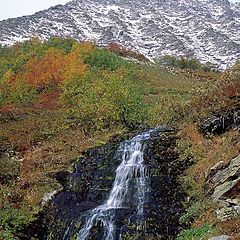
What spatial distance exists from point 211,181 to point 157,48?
177m

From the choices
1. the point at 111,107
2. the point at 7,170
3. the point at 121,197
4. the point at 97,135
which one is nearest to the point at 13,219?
the point at 121,197

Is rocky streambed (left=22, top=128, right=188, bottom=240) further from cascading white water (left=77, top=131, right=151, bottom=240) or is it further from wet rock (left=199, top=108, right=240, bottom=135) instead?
wet rock (left=199, top=108, right=240, bottom=135)

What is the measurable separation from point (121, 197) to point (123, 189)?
49cm

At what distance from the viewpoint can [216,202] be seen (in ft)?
52.0

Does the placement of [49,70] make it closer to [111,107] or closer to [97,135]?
[111,107]

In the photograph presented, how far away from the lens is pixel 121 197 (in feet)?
62.5

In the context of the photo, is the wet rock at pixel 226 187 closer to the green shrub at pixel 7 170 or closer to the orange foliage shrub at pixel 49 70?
the green shrub at pixel 7 170

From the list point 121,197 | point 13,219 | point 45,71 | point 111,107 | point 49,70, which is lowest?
point 13,219

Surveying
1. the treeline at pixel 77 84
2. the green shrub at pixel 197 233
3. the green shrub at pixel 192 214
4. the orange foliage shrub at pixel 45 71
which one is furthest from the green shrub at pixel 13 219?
the orange foliage shrub at pixel 45 71

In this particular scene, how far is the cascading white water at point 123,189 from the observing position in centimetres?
1714

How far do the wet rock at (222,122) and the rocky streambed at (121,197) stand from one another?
5.80 ft

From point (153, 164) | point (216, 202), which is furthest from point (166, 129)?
point (216, 202)

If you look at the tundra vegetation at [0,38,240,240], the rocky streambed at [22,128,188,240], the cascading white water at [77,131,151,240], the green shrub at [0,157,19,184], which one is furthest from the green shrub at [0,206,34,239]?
the green shrub at [0,157,19,184]

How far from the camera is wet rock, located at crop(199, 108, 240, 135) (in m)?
21.8
